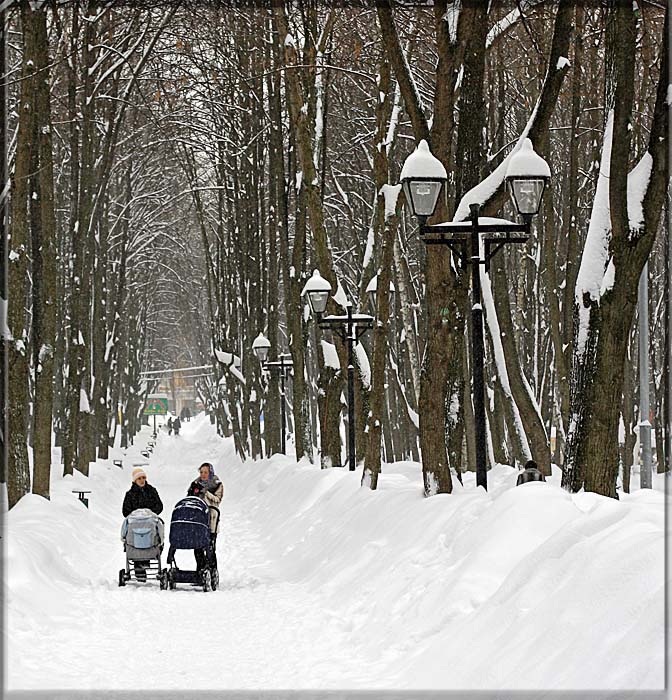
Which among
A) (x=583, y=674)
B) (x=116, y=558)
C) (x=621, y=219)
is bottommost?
(x=116, y=558)

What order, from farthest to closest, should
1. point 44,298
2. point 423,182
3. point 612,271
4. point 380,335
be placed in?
point 44,298 < point 380,335 < point 423,182 < point 612,271

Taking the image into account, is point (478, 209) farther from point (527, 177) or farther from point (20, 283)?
point (20, 283)

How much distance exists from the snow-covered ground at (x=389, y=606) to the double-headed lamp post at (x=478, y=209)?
972 mm

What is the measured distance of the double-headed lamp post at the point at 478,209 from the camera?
12.1m

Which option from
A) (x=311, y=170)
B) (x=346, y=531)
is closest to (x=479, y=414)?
(x=346, y=531)

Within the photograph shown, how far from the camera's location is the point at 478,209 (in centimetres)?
1283

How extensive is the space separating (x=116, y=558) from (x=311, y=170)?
7963 millimetres

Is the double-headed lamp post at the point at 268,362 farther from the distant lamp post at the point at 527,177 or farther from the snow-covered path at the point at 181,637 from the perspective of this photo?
the distant lamp post at the point at 527,177

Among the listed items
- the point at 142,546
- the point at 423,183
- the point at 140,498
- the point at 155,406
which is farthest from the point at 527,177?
the point at 155,406

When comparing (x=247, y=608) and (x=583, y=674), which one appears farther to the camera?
(x=247, y=608)

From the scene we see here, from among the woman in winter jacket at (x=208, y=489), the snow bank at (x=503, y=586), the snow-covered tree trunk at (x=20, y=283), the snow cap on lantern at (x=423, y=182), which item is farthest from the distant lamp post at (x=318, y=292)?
the snow cap on lantern at (x=423, y=182)

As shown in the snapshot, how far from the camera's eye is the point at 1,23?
46.2 feet

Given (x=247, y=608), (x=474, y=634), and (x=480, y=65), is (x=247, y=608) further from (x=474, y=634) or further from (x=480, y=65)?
(x=480, y=65)

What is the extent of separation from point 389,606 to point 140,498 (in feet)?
19.9
